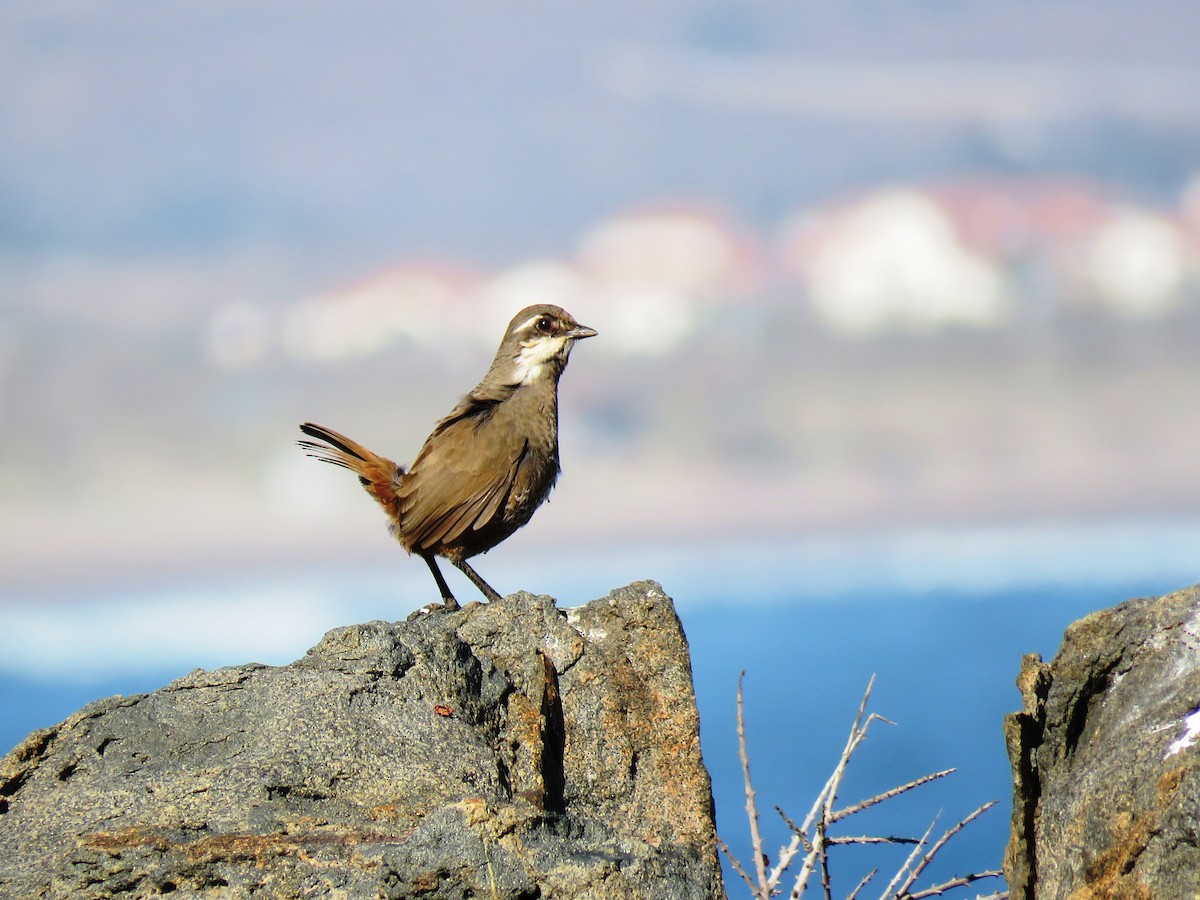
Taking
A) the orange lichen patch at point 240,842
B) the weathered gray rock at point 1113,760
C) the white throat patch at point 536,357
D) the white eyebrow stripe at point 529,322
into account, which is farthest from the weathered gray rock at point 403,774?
the white eyebrow stripe at point 529,322

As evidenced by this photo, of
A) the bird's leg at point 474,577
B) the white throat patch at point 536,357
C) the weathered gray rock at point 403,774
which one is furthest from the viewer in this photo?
the white throat patch at point 536,357

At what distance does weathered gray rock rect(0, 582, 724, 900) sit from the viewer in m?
3.17

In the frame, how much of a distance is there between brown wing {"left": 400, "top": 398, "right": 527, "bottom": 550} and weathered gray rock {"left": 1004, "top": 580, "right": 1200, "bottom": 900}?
4.23 metres

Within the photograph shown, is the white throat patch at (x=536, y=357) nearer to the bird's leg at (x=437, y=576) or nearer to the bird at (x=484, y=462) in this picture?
the bird at (x=484, y=462)

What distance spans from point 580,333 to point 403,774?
5061mm

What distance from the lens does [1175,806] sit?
3.19 m

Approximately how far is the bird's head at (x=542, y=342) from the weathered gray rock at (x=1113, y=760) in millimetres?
4747

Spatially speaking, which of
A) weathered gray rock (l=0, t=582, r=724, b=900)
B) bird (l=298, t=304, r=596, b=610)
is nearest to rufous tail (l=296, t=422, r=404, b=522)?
bird (l=298, t=304, r=596, b=610)

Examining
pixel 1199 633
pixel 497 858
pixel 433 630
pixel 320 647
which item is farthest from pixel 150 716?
pixel 1199 633

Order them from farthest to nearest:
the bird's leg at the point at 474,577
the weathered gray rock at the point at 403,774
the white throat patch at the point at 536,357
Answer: the white throat patch at the point at 536,357 < the bird's leg at the point at 474,577 < the weathered gray rock at the point at 403,774

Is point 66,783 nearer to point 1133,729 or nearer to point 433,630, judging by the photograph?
point 433,630

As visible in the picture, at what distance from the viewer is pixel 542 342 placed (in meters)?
8.49

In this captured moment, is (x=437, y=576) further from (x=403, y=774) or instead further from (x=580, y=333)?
(x=403, y=774)

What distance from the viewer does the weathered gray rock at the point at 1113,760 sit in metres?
3.21
